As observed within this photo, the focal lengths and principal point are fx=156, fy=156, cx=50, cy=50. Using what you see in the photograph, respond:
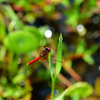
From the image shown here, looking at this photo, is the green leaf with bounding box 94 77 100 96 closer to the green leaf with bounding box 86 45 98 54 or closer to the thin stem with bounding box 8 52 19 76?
the green leaf with bounding box 86 45 98 54

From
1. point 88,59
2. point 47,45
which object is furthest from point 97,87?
point 47,45

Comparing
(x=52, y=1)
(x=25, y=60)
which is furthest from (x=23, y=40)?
(x=52, y=1)

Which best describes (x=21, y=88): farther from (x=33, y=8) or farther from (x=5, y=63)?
(x=33, y=8)

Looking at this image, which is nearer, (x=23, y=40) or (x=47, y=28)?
(x=23, y=40)

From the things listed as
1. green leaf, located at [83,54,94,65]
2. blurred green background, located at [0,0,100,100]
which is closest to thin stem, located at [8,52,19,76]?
blurred green background, located at [0,0,100,100]

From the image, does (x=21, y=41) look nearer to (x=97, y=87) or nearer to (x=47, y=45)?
(x=47, y=45)

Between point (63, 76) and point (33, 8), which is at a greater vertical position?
point (33, 8)

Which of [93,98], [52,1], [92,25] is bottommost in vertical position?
[93,98]

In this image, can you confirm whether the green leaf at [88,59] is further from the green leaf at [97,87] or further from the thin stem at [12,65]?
the thin stem at [12,65]
